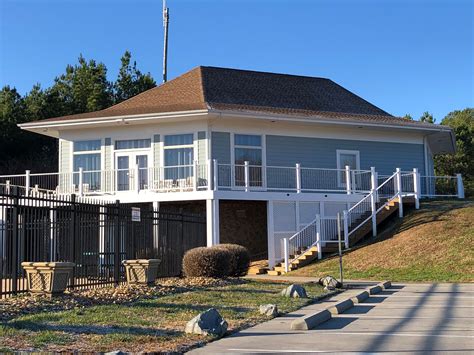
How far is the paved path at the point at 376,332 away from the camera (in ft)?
25.2

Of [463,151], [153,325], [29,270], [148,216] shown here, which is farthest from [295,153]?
[463,151]

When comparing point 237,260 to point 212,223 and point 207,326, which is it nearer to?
point 212,223

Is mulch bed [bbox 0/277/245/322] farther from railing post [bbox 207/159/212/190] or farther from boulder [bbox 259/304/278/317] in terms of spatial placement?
railing post [bbox 207/159/212/190]

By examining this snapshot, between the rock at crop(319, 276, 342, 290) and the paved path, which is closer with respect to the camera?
the paved path

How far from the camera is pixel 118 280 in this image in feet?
49.2

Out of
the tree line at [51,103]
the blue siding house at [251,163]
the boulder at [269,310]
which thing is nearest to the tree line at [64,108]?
the tree line at [51,103]

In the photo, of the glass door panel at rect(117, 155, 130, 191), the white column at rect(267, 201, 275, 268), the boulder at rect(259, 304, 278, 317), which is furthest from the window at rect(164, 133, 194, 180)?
the boulder at rect(259, 304, 278, 317)

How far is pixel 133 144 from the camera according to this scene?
2645 centimetres

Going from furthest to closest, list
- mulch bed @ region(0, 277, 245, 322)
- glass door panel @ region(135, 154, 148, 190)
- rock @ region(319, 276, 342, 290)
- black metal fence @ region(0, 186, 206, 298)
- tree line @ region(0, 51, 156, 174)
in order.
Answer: tree line @ region(0, 51, 156, 174), glass door panel @ region(135, 154, 148, 190), rock @ region(319, 276, 342, 290), black metal fence @ region(0, 186, 206, 298), mulch bed @ region(0, 277, 245, 322)

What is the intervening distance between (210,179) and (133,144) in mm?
5109

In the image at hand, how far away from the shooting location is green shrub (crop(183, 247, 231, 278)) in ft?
54.9

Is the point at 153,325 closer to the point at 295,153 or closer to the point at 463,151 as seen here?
the point at 295,153

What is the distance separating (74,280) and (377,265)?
35.5ft

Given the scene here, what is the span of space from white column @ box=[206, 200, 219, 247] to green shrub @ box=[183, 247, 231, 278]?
17.4 feet
